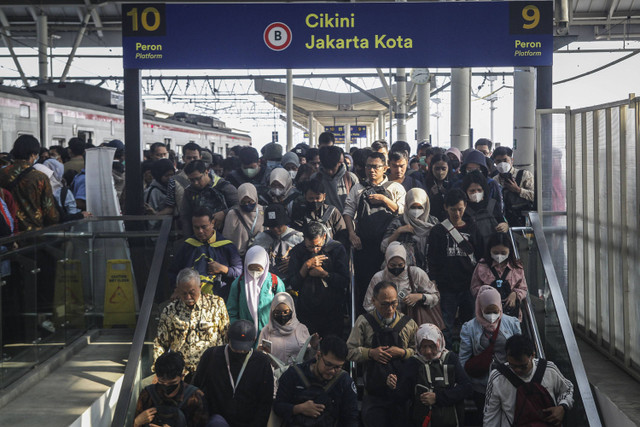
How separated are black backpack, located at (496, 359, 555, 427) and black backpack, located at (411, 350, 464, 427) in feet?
1.24

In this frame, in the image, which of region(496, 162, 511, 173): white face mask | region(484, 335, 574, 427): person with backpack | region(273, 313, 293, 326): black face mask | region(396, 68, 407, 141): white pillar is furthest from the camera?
region(396, 68, 407, 141): white pillar

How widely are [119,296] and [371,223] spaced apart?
2.74 meters

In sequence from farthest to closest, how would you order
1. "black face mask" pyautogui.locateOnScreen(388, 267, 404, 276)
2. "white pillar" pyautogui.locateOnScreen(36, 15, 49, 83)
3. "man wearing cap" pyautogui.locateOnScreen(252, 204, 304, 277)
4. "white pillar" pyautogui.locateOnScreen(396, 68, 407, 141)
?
"white pillar" pyautogui.locateOnScreen(396, 68, 407, 141), "white pillar" pyautogui.locateOnScreen(36, 15, 49, 83), "man wearing cap" pyautogui.locateOnScreen(252, 204, 304, 277), "black face mask" pyautogui.locateOnScreen(388, 267, 404, 276)

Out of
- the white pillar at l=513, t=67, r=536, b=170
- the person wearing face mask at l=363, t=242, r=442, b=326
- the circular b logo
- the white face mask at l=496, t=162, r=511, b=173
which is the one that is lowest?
the person wearing face mask at l=363, t=242, r=442, b=326

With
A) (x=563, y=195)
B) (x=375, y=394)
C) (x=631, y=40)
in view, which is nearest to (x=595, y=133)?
(x=563, y=195)

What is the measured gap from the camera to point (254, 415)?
19.6ft

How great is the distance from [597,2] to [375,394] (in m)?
21.1

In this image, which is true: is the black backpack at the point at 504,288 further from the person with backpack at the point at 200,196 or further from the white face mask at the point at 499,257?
the person with backpack at the point at 200,196

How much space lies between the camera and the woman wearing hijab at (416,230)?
729cm

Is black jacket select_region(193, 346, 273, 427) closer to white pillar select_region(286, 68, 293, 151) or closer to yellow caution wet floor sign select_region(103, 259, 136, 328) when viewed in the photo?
yellow caution wet floor sign select_region(103, 259, 136, 328)

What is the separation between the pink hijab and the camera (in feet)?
20.4

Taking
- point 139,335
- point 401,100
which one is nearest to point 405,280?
point 139,335

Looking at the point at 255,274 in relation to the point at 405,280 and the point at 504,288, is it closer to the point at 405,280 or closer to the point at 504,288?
the point at 405,280

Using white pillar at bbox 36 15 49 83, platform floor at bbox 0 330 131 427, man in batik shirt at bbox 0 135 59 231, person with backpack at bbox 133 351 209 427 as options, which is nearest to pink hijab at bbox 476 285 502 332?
person with backpack at bbox 133 351 209 427
